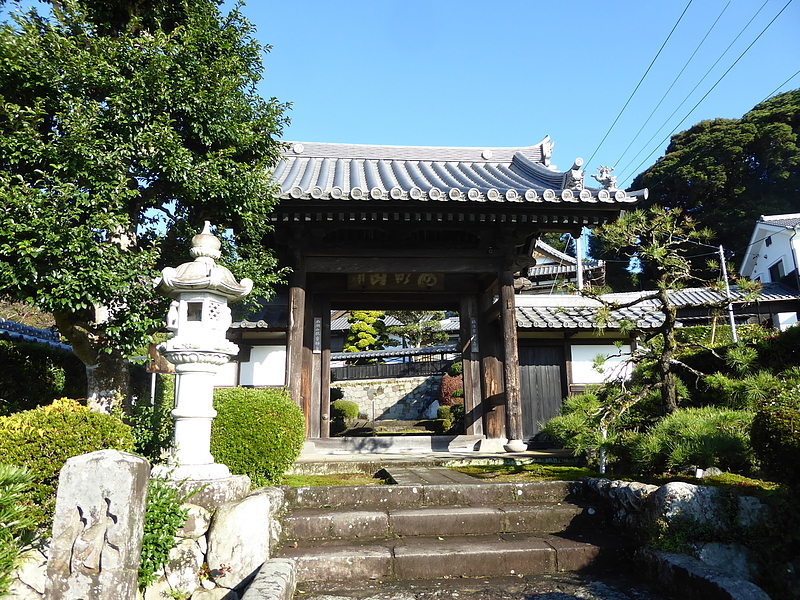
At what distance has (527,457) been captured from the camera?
24.1 ft

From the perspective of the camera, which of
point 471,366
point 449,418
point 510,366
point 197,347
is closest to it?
point 197,347

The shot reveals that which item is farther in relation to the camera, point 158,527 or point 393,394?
point 393,394

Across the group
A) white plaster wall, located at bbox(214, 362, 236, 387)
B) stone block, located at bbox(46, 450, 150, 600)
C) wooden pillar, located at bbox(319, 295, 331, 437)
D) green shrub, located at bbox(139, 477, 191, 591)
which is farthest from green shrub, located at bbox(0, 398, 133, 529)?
white plaster wall, located at bbox(214, 362, 236, 387)

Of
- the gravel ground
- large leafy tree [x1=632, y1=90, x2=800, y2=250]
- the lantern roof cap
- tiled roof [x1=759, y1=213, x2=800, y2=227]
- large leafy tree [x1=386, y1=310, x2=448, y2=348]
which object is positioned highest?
large leafy tree [x1=632, y1=90, x2=800, y2=250]

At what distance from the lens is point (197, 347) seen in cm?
421

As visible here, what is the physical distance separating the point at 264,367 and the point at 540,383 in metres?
5.58

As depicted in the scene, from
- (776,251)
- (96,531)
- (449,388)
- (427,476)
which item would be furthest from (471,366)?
(776,251)

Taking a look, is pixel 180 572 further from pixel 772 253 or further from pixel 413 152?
pixel 772 253

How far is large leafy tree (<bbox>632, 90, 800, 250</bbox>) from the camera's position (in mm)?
31266

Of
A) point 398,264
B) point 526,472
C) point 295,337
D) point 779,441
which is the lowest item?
point 526,472

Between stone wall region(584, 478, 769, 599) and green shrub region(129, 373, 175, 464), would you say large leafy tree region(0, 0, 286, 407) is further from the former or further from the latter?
stone wall region(584, 478, 769, 599)

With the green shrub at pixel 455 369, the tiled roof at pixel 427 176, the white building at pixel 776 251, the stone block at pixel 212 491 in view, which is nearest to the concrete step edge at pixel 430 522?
the stone block at pixel 212 491

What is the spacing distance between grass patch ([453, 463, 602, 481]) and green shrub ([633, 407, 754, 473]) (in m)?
0.83

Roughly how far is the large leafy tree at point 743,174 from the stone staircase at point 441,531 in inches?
1240
